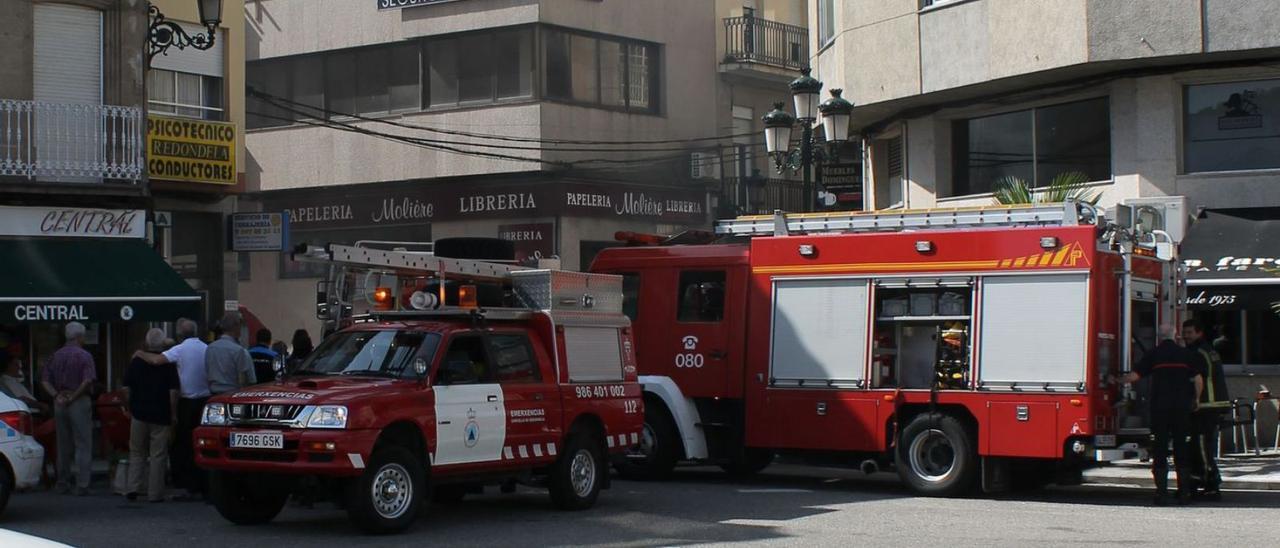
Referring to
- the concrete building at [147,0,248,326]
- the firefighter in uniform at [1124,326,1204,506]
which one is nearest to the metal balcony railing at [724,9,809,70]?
the concrete building at [147,0,248,326]

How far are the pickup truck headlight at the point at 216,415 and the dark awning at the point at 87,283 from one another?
23.3ft

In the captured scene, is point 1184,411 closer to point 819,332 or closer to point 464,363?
point 819,332

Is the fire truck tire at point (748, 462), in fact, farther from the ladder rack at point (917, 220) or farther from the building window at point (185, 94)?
the building window at point (185, 94)

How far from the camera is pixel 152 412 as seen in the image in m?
14.6

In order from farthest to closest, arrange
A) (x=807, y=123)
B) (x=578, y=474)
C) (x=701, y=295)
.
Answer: (x=807, y=123)
(x=701, y=295)
(x=578, y=474)

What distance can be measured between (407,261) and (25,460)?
3.68m

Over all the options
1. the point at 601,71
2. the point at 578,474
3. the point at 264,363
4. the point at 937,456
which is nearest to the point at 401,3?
the point at 601,71

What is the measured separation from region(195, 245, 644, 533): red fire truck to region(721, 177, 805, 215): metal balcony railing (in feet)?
71.8

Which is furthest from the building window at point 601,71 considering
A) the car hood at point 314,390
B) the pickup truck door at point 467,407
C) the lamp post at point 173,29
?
the car hood at point 314,390

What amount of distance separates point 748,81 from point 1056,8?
17215 millimetres

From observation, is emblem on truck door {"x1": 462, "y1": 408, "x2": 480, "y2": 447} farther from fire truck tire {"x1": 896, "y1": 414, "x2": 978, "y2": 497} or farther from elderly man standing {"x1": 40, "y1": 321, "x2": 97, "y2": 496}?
elderly man standing {"x1": 40, "y1": 321, "x2": 97, "y2": 496}

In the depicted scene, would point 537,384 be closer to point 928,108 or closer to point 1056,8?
point 1056,8

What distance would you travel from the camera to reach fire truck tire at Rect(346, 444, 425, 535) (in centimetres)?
1184

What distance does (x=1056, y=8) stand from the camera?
20469 mm
